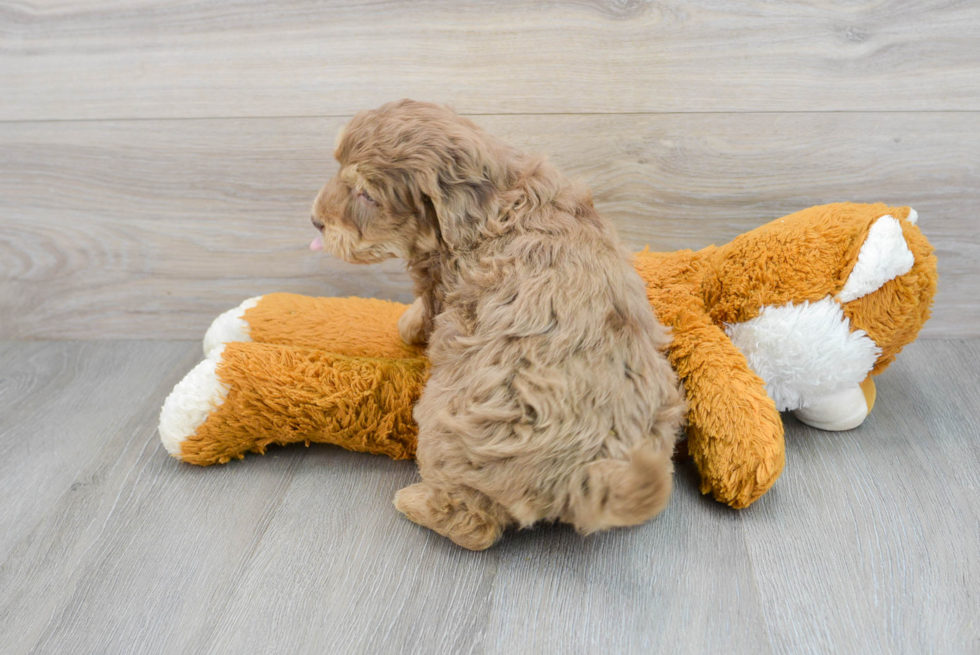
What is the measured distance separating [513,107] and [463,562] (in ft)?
2.33

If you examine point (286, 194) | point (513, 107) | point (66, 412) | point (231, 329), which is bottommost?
point (66, 412)

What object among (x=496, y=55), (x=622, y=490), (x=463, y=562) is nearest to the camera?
(x=622, y=490)

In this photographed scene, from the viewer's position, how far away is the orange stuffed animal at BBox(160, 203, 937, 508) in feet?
2.78

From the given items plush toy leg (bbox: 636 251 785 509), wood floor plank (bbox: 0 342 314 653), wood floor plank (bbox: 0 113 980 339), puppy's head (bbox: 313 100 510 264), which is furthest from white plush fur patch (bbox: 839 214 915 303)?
wood floor plank (bbox: 0 342 314 653)

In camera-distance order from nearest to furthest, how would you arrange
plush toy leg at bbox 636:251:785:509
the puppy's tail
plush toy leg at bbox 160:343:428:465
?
the puppy's tail < plush toy leg at bbox 636:251:785:509 < plush toy leg at bbox 160:343:428:465

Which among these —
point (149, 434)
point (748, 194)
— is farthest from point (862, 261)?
point (149, 434)

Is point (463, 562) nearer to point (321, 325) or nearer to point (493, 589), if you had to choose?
point (493, 589)

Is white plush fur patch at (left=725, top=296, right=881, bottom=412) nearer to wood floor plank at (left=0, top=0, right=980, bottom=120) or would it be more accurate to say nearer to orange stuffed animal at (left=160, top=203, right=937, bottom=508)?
orange stuffed animal at (left=160, top=203, right=937, bottom=508)

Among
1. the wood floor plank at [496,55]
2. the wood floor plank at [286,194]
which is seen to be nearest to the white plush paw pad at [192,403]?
the wood floor plank at [286,194]

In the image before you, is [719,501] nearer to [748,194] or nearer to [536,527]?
[536,527]

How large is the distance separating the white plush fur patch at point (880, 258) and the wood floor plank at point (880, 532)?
265 millimetres

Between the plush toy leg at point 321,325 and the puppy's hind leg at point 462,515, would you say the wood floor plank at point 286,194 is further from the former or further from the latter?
the puppy's hind leg at point 462,515

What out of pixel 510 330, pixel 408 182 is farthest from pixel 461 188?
pixel 510 330

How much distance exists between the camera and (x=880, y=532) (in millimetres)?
835
